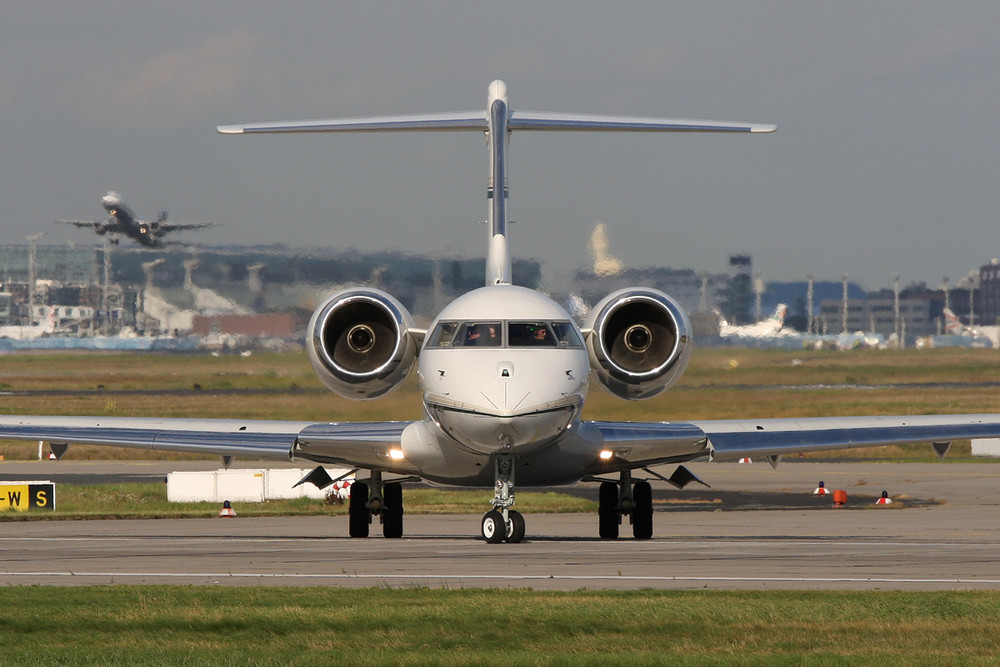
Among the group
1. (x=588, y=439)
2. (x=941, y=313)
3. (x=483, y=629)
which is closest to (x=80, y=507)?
(x=588, y=439)

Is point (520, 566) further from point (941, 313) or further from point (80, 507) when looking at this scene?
point (941, 313)

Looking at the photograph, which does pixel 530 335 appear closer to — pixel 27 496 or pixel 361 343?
pixel 361 343

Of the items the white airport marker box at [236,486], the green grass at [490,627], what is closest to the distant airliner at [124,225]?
the white airport marker box at [236,486]

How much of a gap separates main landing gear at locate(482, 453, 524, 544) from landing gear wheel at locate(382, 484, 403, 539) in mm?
3238

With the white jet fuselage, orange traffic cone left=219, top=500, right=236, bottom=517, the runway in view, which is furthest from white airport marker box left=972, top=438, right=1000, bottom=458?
the white jet fuselage

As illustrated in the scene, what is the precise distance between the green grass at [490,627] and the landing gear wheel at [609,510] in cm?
862

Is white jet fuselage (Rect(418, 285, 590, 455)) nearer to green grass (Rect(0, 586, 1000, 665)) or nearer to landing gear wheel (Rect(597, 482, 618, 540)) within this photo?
landing gear wheel (Rect(597, 482, 618, 540))

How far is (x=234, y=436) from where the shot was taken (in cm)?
2238

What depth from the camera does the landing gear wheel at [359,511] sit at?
74.3 feet

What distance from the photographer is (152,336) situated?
40.2m

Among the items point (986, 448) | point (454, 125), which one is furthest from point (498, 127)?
point (986, 448)

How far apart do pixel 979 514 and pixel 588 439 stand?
416 inches

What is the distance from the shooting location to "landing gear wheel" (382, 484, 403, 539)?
22594 millimetres

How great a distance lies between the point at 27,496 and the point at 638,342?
14.1m
